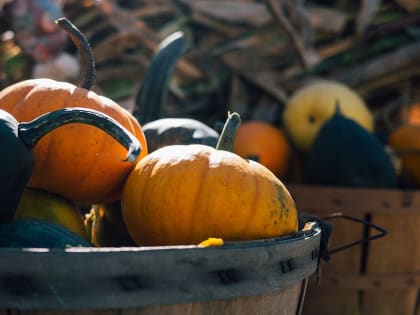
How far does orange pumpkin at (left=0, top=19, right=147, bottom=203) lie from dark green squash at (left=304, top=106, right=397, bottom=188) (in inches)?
49.9

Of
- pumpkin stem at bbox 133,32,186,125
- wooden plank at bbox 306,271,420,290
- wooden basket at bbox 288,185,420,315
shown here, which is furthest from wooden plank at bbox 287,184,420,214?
pumpkin stem at bbox 133,32,186,125

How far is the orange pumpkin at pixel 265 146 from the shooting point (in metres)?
3.04

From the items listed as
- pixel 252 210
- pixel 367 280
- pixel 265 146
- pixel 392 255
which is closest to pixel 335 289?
pixel 367 280

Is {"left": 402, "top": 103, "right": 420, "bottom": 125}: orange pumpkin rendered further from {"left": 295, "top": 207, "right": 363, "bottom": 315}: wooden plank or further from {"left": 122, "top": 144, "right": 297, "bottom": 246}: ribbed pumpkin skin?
{"left": 122, "top": 144, "right": 297, "bottom": 246}: ribbed pumpkin skin

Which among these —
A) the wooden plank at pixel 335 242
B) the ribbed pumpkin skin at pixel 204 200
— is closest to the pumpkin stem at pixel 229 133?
the ribbed pumpkin skin at pixel 204 200

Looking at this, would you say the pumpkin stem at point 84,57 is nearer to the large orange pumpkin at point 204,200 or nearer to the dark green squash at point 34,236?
the large orange pumpkin at point 204,200

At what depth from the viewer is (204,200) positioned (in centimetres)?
139

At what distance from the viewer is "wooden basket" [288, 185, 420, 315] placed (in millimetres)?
2584

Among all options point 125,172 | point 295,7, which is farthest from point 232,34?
point 125,172

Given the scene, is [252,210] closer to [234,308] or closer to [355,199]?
[234,308]

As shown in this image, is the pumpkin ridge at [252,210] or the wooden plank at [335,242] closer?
the pumpkin ridge at [252,210]

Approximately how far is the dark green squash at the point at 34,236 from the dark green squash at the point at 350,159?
157cm

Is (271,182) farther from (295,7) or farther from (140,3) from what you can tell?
(140,3)

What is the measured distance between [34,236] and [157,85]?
4.53ft
